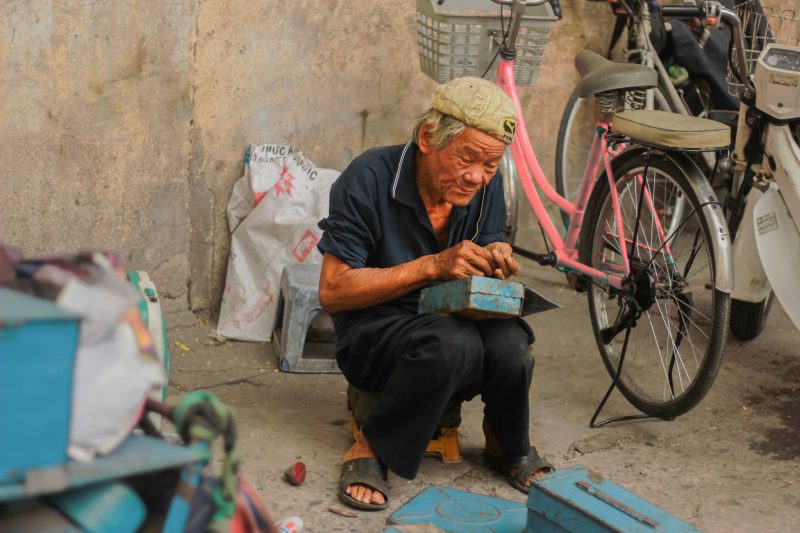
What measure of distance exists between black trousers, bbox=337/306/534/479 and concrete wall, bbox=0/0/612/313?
4.08ft

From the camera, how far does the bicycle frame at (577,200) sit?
3.65 metres

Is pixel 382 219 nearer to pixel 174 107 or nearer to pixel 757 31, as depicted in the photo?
pixel 174 107

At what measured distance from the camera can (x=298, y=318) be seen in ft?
12.5

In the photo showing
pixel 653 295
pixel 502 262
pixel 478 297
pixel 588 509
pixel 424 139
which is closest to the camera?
pixel 588 509

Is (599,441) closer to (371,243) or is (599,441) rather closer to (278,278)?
(371,243)

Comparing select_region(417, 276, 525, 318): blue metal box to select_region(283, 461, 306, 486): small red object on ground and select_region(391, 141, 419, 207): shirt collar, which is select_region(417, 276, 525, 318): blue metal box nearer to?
select_region(391, 141, 419, 207): shirt collar

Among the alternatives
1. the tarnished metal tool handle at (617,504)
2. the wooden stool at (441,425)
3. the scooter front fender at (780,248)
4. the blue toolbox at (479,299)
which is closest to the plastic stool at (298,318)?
the wooden stool at (441,425)

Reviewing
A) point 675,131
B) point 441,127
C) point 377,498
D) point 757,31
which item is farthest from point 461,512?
point 757,31

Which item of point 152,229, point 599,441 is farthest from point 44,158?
point 599,441

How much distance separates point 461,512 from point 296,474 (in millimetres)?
491

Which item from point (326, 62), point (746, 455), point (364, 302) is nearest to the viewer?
point (364, 302)

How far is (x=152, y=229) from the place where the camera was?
3.95 metres

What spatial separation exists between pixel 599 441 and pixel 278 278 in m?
1.42

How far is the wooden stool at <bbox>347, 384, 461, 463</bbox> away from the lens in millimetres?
3164
